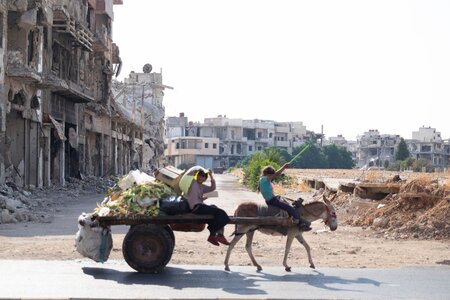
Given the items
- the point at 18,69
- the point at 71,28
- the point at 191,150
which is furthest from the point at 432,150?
the point at 18,69

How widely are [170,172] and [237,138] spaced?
412ft

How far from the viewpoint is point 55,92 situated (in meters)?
38.1

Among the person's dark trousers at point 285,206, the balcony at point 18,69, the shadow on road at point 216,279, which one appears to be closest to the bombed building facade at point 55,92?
the balcony at point 18,69

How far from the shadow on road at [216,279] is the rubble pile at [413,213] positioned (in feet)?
25.0

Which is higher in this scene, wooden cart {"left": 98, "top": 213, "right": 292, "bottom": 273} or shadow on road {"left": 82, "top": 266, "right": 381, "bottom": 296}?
wooden cart {"left": 98, "top": 213, "right": 292, "bottom": 273}

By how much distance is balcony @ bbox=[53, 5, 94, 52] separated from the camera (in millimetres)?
37094

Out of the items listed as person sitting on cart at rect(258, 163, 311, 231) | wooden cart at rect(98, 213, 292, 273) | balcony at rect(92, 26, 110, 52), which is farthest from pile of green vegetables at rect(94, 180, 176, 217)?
balcony at rect(92, 26, 110, 52)

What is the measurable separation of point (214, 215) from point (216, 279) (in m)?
1.07

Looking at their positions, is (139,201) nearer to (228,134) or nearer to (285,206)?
(285,206)

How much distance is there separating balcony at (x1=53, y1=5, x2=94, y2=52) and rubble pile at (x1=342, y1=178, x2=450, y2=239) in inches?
844

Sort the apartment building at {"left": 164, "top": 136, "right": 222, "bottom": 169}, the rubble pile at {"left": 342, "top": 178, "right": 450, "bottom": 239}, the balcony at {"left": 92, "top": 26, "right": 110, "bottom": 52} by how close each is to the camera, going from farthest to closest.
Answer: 1. the apartment building at {"left": 164, "top": 136, "right": 222, "bottom": 169}
2. the balcony at {"left": 92, "top": 26, "right": 110, "bottom": 52}
3. the rubble pile at {"left": 342, "top": 178, "right": 450, "bottom": 239}

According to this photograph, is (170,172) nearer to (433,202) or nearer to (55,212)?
(433,202)

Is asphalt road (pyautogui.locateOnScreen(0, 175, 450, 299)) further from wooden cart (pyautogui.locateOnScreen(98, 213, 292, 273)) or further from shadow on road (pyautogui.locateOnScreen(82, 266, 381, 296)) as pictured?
wooden cart (pyautogui.locateOnScreen(98, 213, 292, 273))

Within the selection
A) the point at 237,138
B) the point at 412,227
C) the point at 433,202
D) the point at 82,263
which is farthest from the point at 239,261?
the point at 237,138
